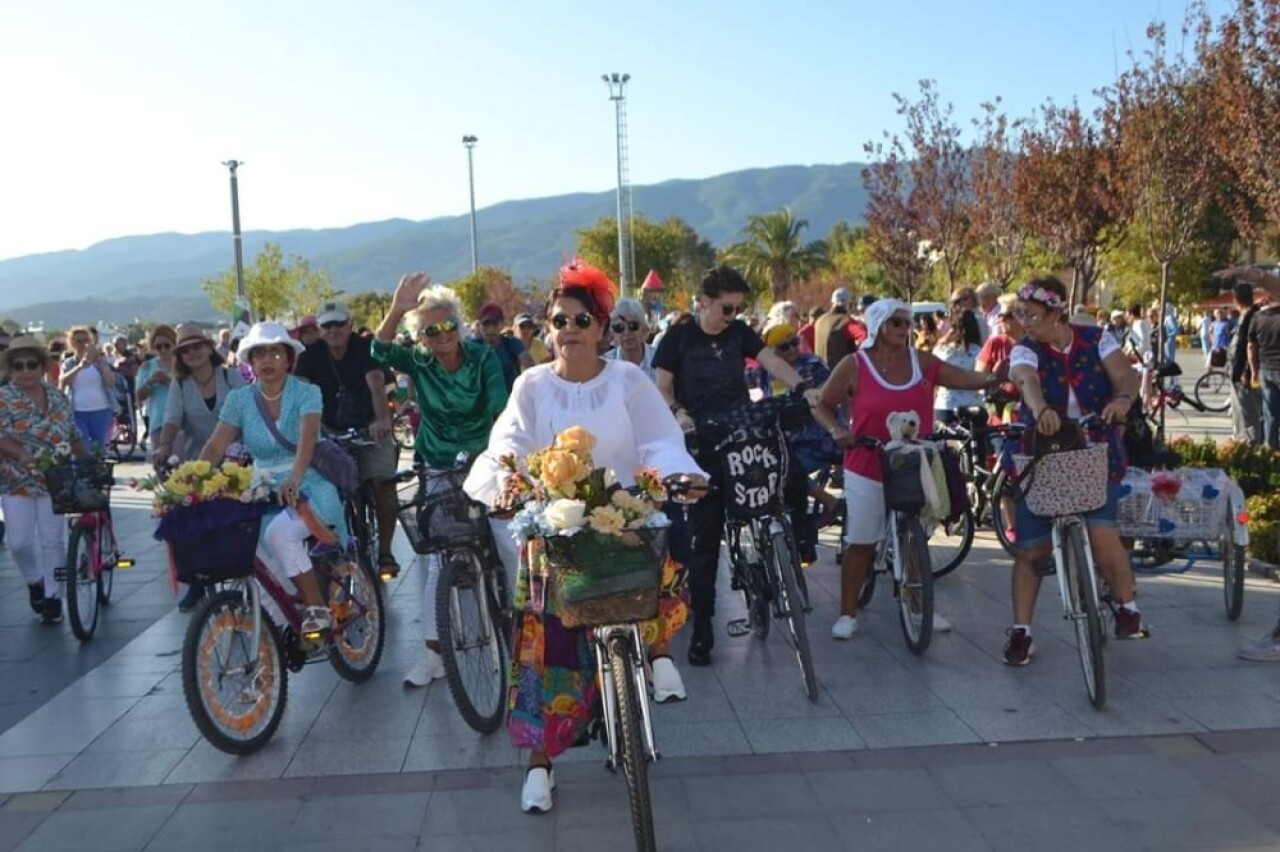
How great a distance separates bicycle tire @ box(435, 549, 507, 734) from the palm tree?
66.5 meters

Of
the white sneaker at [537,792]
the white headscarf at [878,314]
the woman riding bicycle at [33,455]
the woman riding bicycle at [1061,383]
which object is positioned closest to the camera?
the white sneaker at [537,792]

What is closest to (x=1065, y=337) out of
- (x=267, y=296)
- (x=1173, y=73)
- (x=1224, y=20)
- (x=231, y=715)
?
(x=231, y=715)

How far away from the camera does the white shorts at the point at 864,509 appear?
6.57 metres

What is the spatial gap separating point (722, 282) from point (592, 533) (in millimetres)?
2889

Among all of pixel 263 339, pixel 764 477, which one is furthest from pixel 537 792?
pixel 263 339

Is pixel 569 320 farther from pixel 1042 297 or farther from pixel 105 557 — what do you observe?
pixel 105 557

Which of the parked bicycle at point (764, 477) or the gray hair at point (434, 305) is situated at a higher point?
the gray hair at point (434, 305)

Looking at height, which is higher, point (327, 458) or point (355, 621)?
point (327, 458)

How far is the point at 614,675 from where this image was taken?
4020 millimetres

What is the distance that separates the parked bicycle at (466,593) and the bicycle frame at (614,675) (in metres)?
1.17

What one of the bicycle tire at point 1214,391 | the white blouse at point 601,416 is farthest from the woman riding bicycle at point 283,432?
the bicycle tire at point 1214,391

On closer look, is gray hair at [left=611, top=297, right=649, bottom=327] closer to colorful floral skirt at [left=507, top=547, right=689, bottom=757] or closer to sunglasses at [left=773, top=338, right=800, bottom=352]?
sunglasses at [left=773, top=338, right=800, bottom=352]

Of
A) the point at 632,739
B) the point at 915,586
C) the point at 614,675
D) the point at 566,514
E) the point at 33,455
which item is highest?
the point at 566,514

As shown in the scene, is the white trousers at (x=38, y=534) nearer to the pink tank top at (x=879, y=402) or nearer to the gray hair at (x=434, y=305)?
the gray hair at (x=434, y=305)
